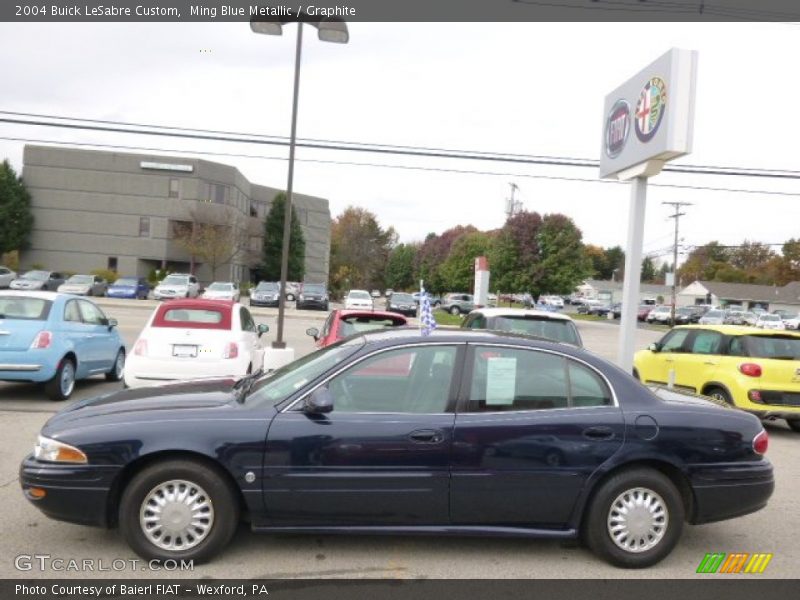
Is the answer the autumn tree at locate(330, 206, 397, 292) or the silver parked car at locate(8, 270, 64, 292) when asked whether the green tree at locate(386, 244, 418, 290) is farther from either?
the silver parked car at locate(8, 270, 64, 292)

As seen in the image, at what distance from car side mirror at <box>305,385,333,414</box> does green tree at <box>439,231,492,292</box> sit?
6954 centimetres

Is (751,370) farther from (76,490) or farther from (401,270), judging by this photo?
(401,270)

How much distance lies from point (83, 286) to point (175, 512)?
39772mm

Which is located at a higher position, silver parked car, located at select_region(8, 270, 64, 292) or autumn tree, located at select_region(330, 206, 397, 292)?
autumn tree, located at select_region(330, 206, 397, 292)

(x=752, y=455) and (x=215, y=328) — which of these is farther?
(x=215, y=328)

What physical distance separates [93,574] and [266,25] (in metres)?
10.7

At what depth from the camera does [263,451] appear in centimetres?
407

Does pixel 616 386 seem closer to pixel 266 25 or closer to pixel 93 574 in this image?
pixel 93 574

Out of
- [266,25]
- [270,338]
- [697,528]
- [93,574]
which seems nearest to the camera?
[93,574]

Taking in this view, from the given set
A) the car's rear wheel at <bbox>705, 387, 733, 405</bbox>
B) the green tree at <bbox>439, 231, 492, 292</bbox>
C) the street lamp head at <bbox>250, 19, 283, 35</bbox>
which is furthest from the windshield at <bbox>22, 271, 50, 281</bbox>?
the green tree at <bbox>439, 231, 492, 292</bbox>

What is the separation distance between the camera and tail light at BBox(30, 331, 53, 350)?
888cm

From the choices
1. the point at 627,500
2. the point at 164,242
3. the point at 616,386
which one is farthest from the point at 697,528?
the point at 164,242

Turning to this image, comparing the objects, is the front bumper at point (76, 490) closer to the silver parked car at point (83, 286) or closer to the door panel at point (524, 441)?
the door panel at point (524, 441)

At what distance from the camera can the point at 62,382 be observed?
30.6 ft
